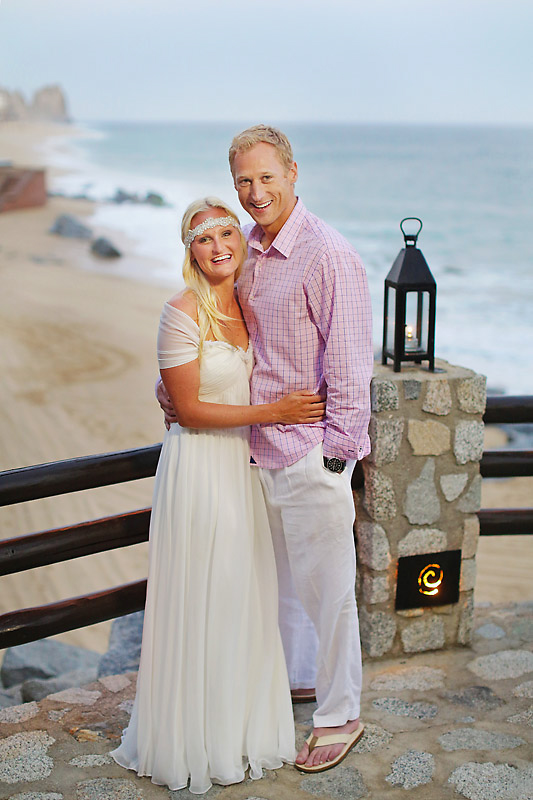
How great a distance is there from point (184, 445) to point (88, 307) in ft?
50.4

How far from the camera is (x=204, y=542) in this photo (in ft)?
8.20

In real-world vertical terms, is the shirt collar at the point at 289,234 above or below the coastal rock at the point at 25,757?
above

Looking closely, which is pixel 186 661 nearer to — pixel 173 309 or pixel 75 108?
pixel 173 309

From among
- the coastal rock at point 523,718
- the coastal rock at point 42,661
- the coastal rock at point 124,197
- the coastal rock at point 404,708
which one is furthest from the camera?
the coastal rock at point 124,197

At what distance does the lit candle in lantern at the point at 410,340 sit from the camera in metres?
3.14

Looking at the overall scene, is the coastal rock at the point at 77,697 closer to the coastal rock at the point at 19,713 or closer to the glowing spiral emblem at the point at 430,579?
the coastal rock at the point at 19,713

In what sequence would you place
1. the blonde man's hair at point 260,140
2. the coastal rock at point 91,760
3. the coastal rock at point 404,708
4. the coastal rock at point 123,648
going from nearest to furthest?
the blonde man's hair at point 260,140 → the coastal rock at point 91,760 → the coastal rock at point 404,708 → the coastal rock at point 123,648

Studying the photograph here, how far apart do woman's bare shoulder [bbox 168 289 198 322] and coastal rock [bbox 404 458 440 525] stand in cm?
118

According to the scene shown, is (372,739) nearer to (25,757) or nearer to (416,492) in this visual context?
(416,492)

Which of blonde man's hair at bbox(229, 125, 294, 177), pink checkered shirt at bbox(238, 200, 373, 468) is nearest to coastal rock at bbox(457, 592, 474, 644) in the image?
pink checkered shirt at bbox(238, 200, 373, 468)

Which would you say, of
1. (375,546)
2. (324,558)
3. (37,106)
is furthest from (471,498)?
(37,106)

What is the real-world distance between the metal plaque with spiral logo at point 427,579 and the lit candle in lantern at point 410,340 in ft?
2.68

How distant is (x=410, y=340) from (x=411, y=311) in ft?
0.37

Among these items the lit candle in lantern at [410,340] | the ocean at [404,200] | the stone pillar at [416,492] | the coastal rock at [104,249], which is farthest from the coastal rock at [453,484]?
the coastal rock at [104,249]
